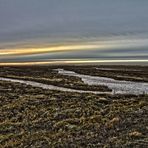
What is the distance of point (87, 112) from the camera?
2539cm

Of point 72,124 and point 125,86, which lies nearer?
point 72,124

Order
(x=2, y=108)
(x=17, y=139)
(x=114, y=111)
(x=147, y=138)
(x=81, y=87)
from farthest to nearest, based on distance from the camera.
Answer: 1. (x=81, y=87)
2. (x=2, y=108)
3. (x=114, y=111)
4. (x=17, y=139)
5. (x=147, y=138)

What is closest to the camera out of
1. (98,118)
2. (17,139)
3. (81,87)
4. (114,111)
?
(17,139)

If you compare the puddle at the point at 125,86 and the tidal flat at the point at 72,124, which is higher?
the tidal flat at the point at 72,124

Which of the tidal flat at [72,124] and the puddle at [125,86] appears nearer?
the tidal flat at [72,124]

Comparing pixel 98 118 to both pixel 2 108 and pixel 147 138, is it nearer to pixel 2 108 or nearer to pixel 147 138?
pixel 147 138

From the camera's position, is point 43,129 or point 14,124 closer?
point 43,129

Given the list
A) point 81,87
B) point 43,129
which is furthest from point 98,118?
point 81,87

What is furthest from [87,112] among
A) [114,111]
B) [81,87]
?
[81,87]

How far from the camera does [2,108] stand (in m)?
28.7

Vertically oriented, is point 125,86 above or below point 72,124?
below

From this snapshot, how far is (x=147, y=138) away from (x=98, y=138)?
2506 millimetres

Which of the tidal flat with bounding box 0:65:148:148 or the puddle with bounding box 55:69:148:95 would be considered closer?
the tidal flat with bounding box 0:65:148:148

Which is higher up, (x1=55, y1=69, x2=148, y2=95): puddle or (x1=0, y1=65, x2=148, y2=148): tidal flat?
(x1=0, y1=65, x2=148, y2=148): tidal flat
